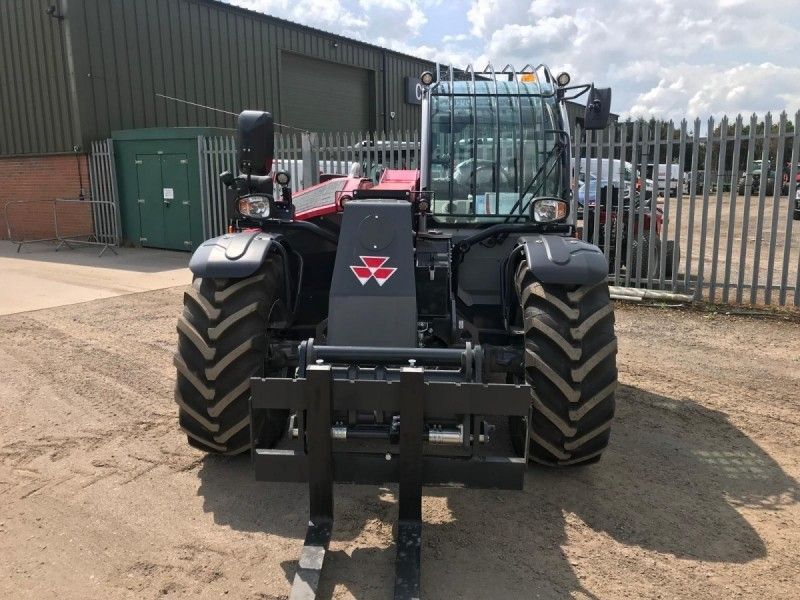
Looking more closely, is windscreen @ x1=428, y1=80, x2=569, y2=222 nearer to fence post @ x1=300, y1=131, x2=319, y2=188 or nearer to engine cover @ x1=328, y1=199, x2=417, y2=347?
engine cover @ x1=328, y1=199, x2=417, y2=347

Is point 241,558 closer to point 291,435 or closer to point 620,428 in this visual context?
point 291,435

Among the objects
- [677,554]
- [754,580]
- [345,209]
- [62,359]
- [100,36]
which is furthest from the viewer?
[100,36]

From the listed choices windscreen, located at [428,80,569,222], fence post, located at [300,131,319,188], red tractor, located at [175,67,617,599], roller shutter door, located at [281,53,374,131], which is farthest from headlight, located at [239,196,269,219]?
roller shutter door, located at [281,53,374,131]

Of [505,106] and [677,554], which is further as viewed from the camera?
[505,106]

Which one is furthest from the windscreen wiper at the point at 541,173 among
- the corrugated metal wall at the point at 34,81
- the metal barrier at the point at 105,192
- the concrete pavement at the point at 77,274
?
the corrugated metal wall at the point at 34,81

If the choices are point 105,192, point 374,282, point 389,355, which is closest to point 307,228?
point 374,282

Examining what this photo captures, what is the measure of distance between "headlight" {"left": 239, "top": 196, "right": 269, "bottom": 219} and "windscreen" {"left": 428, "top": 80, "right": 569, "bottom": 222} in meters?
1.41

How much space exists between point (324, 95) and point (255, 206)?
18348 millimetres

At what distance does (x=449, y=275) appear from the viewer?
3998 millimetres

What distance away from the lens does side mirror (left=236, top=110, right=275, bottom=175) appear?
385 cm

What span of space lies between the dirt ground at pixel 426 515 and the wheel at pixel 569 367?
39 cm

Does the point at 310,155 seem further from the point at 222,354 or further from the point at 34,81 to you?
the point at 222,354

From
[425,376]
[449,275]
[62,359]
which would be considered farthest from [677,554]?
[62,359]

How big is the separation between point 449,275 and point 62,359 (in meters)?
4.32
